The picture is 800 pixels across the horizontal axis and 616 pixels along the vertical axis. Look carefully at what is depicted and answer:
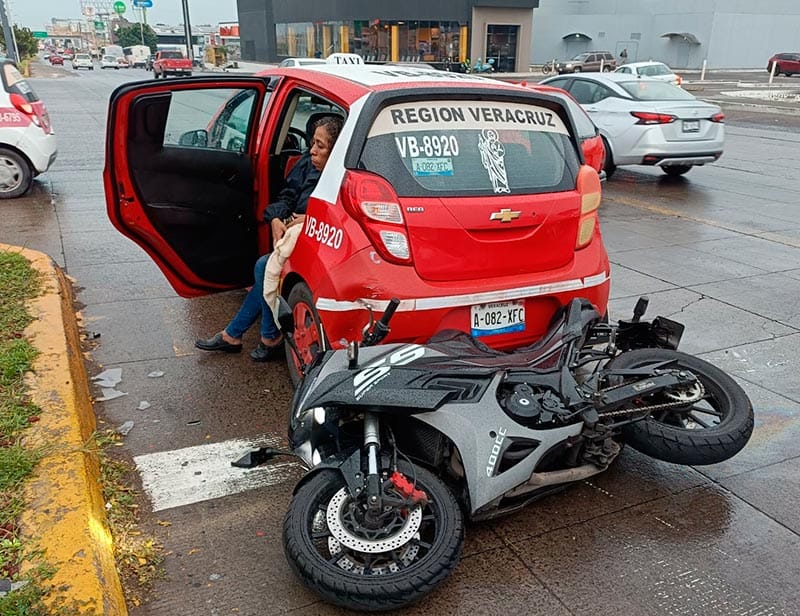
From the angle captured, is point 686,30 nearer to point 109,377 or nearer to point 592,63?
point 592,63

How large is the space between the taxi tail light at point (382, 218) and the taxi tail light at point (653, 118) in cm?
888

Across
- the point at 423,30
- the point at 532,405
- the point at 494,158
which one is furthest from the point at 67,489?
the point at 423,30

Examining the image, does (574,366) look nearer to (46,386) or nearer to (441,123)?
(441,123)

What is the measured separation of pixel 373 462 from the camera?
2.69m

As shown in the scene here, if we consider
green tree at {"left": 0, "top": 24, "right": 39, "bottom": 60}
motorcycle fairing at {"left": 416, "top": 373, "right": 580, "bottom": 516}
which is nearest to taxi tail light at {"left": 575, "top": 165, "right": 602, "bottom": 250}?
motorcycle fairing at {"left": 416, "top": 373, "right": 580, "bottom": 516}

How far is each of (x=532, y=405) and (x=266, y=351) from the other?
228 centimetres

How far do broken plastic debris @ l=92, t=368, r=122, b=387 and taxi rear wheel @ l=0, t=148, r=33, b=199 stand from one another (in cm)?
621

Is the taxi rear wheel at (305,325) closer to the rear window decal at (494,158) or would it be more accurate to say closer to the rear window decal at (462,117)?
the rear window decal at (462,117)

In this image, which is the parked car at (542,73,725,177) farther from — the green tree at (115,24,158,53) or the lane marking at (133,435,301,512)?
the green tree at (115,24,158,53)

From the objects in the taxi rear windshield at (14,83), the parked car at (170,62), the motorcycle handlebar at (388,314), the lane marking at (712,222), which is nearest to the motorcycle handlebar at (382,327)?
the motorcycle handlebar at (388,314)

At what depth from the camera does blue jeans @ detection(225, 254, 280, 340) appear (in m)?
4.41

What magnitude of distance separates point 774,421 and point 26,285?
5.15 meters

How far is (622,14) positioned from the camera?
197 ft

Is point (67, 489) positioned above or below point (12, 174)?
above
